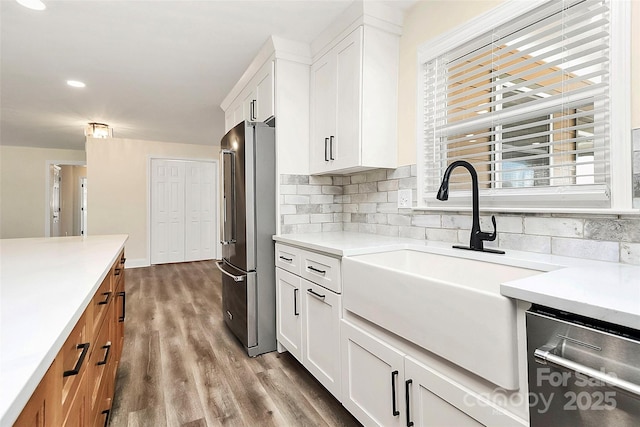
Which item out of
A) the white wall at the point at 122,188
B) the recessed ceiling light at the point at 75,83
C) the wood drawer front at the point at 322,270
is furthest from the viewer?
the white wall at the point at 122,188

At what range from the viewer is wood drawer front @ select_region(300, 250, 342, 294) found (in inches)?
67.1

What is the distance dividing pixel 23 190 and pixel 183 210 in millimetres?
3513

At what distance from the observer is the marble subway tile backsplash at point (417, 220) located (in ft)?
4.12

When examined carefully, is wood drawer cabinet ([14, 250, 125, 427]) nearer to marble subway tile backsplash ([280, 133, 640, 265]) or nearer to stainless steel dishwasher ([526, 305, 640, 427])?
stainless steel dishwasher ([526, 305, 640, 427])

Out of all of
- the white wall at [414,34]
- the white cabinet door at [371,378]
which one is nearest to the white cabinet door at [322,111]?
the white wall at [414,34]

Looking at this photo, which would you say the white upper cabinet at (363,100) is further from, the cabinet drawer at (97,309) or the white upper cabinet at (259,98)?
the cabinet drawer at (97,309)

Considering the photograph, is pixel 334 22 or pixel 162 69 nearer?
pixel 334 22

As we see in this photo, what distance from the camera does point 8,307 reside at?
84 cm

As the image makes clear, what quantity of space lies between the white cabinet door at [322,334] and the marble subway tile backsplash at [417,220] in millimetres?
737

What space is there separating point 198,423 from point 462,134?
216 cm

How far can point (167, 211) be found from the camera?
629 centimetres

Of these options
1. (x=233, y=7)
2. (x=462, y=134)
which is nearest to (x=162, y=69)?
(x=233, y=7)

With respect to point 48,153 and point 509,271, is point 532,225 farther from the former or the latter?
point 48,153

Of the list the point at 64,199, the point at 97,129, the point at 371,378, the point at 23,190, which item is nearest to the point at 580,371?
the point at 371,378
